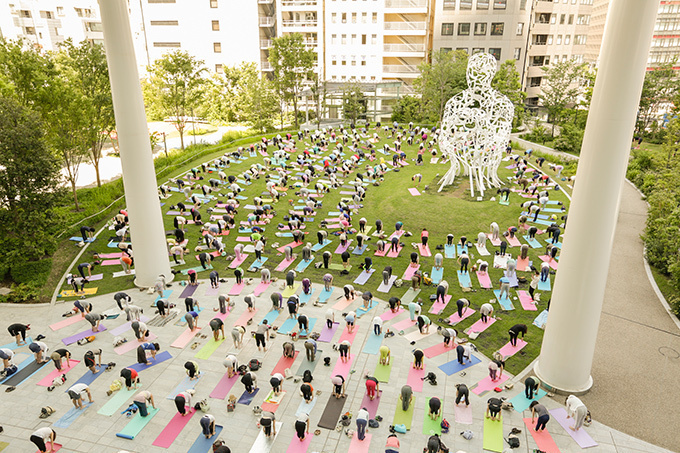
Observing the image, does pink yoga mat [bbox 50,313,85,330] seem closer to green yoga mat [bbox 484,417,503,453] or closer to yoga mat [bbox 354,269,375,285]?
yoga mat [bbox 354,269,375,285]

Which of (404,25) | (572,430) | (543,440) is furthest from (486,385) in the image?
(404,25)

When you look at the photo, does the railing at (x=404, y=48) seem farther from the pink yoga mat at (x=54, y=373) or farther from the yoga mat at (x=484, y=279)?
the pink yoga mat at (x=54, y=373)

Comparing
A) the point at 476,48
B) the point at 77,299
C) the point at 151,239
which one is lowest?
the point at 77,299

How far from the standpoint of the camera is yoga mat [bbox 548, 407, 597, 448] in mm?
13289

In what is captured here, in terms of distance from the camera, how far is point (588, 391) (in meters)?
15.1

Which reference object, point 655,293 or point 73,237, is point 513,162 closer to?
point 655,293

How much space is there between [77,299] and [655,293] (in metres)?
27.2

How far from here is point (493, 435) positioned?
44.8 ft

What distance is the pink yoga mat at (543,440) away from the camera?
1316 cm

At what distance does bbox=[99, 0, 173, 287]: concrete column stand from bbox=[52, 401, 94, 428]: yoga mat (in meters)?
7.90

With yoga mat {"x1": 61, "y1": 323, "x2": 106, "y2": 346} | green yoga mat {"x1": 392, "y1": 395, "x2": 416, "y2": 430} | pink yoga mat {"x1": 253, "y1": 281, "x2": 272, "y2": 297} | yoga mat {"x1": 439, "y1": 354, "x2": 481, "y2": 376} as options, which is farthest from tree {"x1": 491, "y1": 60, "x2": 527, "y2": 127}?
yoga mat {"x1": 61, "y1": 323, "x2": 106, "y2": 346}

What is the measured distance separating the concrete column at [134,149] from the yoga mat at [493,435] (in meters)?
15.9

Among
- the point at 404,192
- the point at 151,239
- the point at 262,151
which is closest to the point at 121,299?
the point at 151,239

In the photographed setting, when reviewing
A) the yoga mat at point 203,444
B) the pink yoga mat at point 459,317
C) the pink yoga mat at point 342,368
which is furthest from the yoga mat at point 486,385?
the yoga mat at point 203,444
